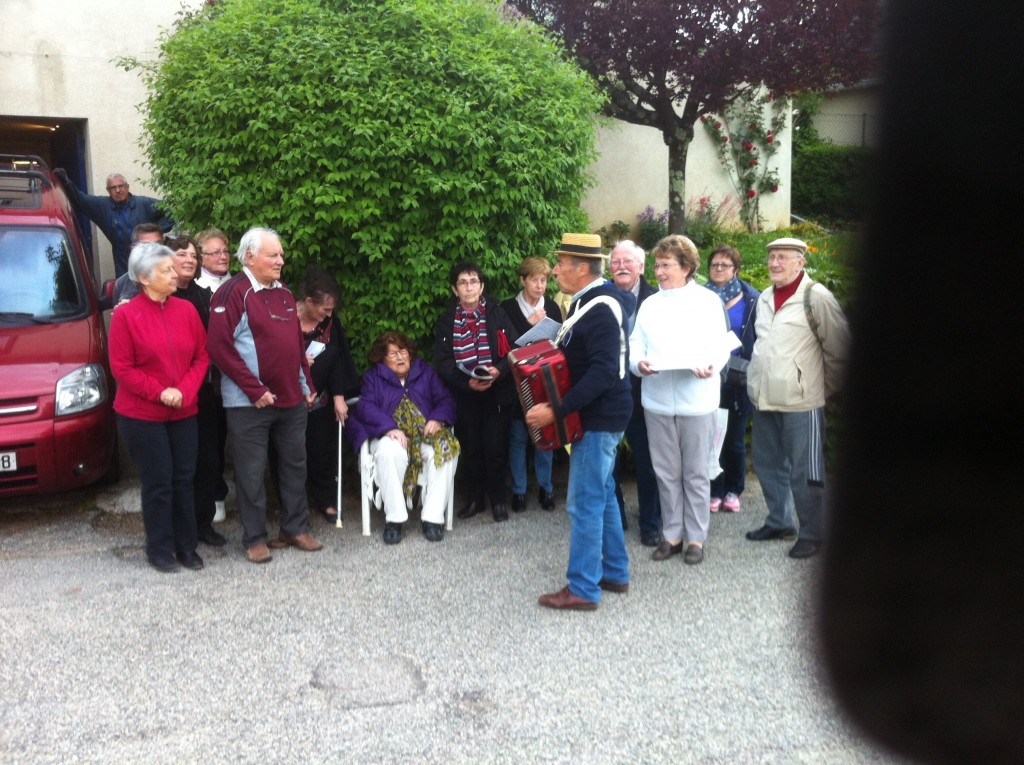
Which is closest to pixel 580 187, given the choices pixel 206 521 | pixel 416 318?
pixel 416 318

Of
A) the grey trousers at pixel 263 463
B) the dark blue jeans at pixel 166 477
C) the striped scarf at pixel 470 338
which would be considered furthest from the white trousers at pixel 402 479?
the dark blue jeans at pixel 166 477

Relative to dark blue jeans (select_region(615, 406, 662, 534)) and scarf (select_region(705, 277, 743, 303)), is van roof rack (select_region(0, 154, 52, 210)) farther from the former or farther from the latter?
scarf (select_region(705, 277, 743, 303))

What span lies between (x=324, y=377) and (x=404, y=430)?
0.63 m

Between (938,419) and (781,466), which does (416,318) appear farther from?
(938,419)

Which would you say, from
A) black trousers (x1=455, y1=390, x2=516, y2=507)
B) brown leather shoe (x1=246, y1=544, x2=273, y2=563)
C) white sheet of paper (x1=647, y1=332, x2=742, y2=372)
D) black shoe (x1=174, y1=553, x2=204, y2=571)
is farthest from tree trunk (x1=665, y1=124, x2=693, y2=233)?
black shoe (x1=174, y1=553, x2=204, y2=571)

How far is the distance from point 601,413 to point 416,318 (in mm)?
2156

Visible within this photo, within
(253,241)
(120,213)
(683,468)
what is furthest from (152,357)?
(120,213)

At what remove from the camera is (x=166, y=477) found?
219 inches

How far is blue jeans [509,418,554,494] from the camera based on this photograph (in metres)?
7.04

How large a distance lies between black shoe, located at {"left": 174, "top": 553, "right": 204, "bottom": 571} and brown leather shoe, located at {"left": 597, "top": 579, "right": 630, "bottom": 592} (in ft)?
7.62

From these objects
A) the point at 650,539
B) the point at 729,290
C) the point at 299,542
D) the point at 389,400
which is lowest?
the point at 650,539

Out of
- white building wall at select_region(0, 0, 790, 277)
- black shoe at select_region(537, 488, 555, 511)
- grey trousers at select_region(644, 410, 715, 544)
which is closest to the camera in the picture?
grey trousers at select_region(644, 410, 715, 544)

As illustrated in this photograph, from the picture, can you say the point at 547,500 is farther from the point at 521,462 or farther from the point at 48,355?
the point at 48,355

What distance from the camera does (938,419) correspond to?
1.19 metres
